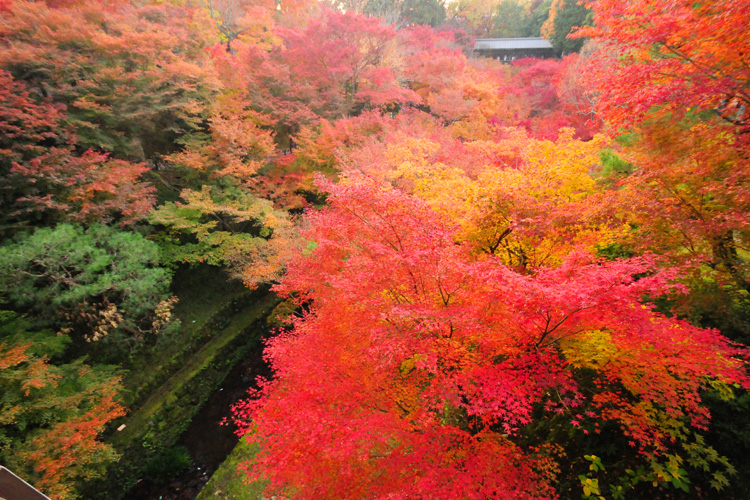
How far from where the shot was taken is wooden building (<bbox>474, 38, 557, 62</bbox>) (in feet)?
110

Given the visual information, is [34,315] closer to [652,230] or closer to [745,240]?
[652,230]

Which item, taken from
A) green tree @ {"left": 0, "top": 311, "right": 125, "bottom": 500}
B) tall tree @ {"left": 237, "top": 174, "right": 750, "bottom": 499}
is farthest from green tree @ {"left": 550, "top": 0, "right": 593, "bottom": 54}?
green tree @ {"left": 0, "top": 311, "right": 125, "bottom": 500}

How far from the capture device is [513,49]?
34.6 metres

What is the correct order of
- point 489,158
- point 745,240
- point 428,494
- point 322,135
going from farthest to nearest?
point 322,135, point 489,158, point 428,494, point 745,240

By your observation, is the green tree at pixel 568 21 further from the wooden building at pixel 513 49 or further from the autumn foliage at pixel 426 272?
the autumn foliage at pixel 426 272

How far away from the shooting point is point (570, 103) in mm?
20250

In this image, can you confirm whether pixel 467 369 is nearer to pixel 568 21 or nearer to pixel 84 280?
pixel 84 280

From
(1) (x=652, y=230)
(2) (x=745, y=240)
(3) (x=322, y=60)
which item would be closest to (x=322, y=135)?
(3) (x=322, y=60)

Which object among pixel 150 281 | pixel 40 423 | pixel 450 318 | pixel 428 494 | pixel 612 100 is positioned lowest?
pixel 40 423

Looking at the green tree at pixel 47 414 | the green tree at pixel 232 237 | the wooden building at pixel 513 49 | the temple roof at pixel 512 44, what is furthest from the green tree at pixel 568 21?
the green tree at pixel 47 414

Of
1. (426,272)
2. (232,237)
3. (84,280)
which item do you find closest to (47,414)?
(84,280)

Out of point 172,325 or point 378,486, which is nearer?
point 378,486

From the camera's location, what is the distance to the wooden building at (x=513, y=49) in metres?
33.6

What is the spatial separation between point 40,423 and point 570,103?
2854cm
